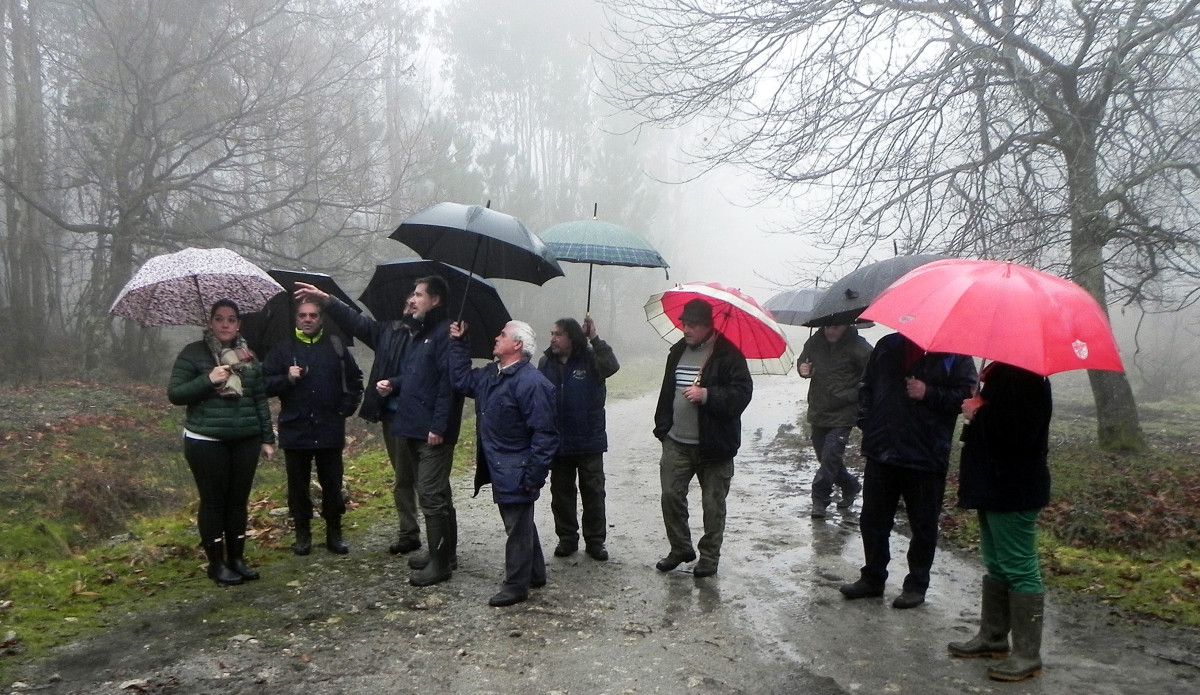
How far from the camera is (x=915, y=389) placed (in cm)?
551

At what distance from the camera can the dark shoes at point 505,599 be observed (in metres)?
5.61

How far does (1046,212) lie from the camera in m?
9.55

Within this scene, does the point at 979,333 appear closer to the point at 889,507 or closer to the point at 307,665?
the point at 889,507

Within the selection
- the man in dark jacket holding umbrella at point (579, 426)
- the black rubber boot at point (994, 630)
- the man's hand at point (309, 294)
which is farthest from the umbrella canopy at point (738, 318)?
the man's hand at point (309, 294)

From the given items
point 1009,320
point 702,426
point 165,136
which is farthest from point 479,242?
point 165,136

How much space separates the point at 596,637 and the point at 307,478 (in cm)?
281

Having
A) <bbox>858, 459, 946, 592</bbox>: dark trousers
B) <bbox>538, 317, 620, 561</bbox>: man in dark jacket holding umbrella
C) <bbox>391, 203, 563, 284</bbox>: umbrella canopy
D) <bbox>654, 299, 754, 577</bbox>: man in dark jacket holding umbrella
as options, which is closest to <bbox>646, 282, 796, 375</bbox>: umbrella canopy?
<bbox>654, 299, 754, 577</bbox>: man in dark jacket holding umbrella

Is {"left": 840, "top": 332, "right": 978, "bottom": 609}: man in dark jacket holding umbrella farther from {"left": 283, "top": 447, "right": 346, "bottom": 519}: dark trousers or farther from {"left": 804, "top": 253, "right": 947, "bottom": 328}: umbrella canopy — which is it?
{"left": 283, "top": 447, "right": 346, "bottom": 519}: dark trousers

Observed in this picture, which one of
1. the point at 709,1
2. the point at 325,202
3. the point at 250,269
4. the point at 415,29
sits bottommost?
the point at 250,269

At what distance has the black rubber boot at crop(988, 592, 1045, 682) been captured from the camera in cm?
452

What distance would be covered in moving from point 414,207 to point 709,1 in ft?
41.7

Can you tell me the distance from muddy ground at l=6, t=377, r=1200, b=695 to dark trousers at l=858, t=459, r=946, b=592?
314mm

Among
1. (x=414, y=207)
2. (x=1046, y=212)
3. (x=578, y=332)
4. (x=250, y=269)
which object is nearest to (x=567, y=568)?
(x=578, y=332)

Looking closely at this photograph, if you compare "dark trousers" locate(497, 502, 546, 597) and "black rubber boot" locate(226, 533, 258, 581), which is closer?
"dark trousers" locate(497, 502, 546, 597)
